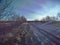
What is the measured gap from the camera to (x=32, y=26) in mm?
2666

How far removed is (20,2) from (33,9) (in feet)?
0.83

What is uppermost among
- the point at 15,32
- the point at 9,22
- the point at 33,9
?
the point at 33,9

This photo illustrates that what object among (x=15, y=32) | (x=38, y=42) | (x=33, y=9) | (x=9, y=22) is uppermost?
(x=33, y=9)

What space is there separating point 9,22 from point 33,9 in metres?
0.47

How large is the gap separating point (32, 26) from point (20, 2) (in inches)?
18.0

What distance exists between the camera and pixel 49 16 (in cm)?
269

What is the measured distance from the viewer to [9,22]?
2629mm

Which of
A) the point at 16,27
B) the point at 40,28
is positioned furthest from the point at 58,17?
the point at 16,27

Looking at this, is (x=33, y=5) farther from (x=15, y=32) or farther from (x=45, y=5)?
(x=15, y=32)

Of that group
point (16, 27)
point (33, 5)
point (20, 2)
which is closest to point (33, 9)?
point (33, 5)

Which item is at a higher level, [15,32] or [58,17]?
[58,17]

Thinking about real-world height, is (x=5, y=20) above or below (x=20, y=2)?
below

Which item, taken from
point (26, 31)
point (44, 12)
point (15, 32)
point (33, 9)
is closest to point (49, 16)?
point (44, 12)

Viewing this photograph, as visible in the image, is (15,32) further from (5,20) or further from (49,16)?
Answer: (49,16)
